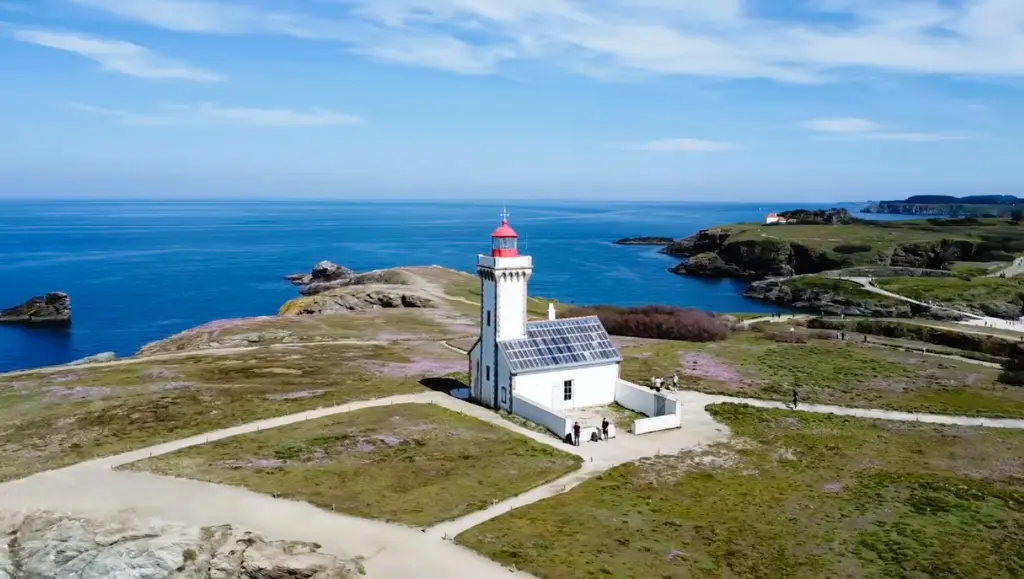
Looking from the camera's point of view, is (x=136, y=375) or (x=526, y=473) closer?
(x=526, y=473)

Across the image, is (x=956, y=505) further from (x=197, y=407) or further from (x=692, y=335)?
(x=692, y=335)

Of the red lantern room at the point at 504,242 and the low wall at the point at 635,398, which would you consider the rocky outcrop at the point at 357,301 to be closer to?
the low wall at the point at 635,398

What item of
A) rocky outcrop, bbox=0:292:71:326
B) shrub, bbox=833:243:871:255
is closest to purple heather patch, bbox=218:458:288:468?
rocky outcrop, bbox=0:292:71:326

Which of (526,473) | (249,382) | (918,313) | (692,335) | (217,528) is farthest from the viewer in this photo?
(918,313)

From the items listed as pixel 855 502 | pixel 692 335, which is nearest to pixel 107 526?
pixel 855 502

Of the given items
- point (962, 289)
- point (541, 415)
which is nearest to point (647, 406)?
point (541, 415)

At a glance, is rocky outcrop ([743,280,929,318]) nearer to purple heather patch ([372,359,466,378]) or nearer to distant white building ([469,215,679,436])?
distant white building ([469,215,679,436])
